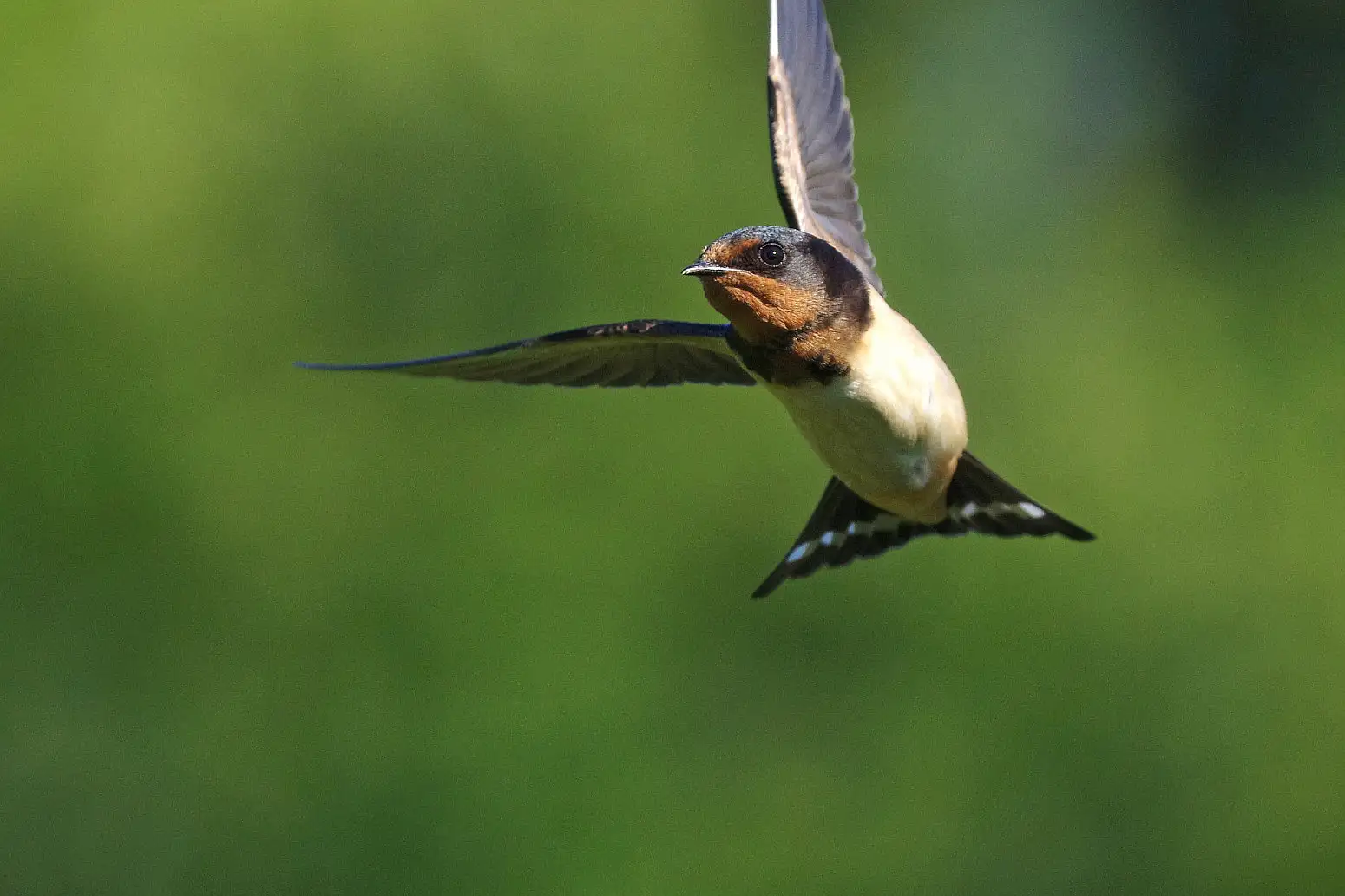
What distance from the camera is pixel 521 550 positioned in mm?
7734

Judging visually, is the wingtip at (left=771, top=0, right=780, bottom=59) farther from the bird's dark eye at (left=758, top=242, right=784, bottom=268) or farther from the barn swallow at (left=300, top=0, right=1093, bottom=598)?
the bird's dark eye at (left=758, top=242, right=784, bottom=268)

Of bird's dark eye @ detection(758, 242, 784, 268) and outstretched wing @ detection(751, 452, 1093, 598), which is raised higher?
bird's dark eye @ detection(758, 242, 784, 268)

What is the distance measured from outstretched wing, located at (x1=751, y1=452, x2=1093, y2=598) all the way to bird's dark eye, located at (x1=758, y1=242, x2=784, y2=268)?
31.7 inches

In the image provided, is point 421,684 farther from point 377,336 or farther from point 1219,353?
point 1219,353

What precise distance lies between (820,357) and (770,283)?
154mm

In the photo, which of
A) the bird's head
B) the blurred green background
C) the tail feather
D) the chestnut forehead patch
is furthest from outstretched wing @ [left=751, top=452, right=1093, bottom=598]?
the blurred green background

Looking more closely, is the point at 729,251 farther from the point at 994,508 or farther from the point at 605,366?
the point at 994,508

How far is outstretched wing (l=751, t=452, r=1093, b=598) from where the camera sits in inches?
147

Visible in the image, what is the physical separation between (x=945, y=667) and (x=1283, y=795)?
2.22 m

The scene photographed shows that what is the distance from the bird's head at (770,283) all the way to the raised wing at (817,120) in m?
0.71

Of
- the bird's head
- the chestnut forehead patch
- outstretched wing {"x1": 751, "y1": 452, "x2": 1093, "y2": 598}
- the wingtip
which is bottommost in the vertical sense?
outstretched wing {"x1": 751, "y1": 452, "x2": 1093, "y2": 598}

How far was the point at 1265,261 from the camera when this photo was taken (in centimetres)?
1317

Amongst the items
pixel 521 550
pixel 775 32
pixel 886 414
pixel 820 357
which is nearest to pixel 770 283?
pixel 820 357

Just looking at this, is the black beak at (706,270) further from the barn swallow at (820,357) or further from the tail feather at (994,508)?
the tail feather at (994,508)
